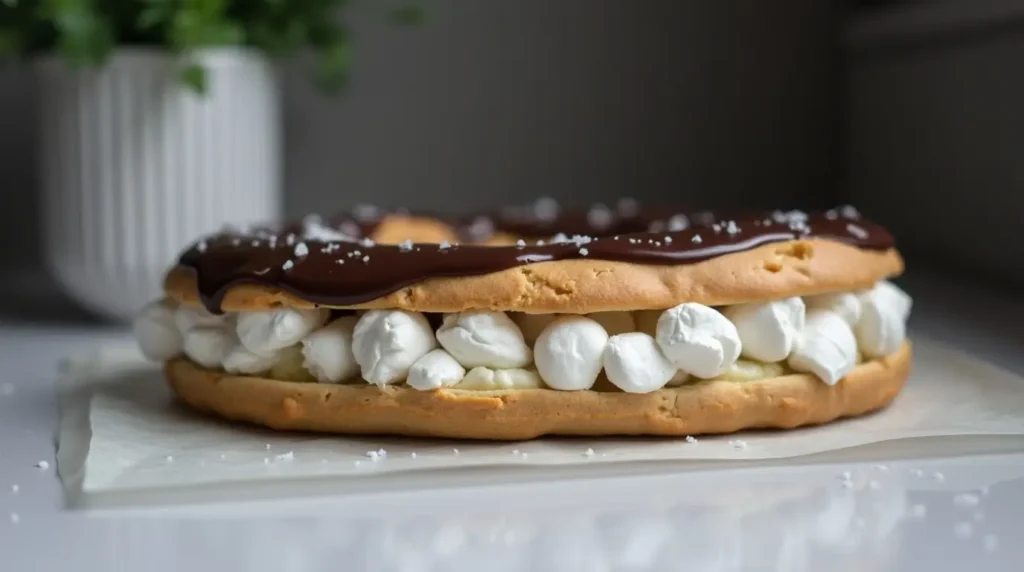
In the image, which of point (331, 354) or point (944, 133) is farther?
point (944, 133)

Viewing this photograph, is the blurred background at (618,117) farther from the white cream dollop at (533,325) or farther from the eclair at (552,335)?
the white cream dollop at (533,325)

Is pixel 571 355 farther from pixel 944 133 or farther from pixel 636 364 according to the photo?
pixel 944 133

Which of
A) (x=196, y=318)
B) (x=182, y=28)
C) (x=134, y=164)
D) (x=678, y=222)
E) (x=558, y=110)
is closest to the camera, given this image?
(x=196, y=318)

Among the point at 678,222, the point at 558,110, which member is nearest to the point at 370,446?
the point at 678,222

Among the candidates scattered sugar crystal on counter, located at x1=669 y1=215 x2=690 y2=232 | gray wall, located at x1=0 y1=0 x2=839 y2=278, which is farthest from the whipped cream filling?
gray wall, located at x1=0 y1=0 x2=839 y2=278

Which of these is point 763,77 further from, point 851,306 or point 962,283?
point 851,306

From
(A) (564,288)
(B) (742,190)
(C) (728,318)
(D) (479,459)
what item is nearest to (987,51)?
(B) (742,190)
